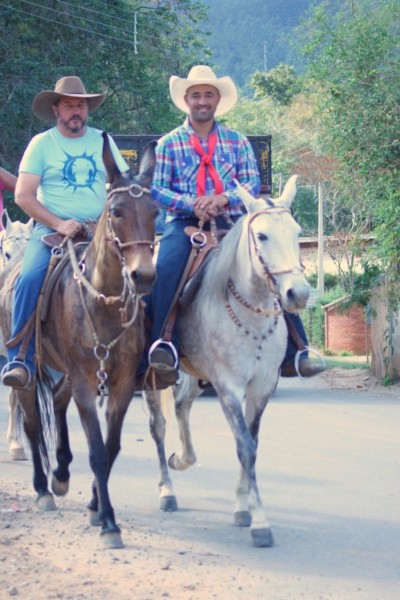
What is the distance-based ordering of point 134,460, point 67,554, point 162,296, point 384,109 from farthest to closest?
point 384,109 → point 134,460 → point 162,296 → point 67,554

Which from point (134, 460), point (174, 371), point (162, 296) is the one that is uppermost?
point (162, 296)

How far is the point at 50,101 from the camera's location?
8.29 metres

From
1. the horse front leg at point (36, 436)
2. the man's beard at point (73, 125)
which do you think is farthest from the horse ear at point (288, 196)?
the horse front leg at point (36, 436)

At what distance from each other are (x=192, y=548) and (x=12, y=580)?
1330 mm

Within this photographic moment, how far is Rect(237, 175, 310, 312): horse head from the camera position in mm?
6738

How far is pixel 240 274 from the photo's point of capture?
296 inches

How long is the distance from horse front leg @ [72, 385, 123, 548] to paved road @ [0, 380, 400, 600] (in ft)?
1.77

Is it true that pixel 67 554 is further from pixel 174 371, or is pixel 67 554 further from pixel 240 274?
pixel 240 274

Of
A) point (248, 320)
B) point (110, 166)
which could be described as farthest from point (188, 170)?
point (248, 320)

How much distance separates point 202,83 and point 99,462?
3066mm

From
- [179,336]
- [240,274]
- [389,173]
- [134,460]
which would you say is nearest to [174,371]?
[179,336]

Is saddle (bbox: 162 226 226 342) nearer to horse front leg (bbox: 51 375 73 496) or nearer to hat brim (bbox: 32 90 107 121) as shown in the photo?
horse front leg (bbox: 51 375 73 496)

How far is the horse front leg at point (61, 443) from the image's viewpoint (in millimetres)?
8570

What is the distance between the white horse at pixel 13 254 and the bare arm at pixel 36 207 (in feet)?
6.91
